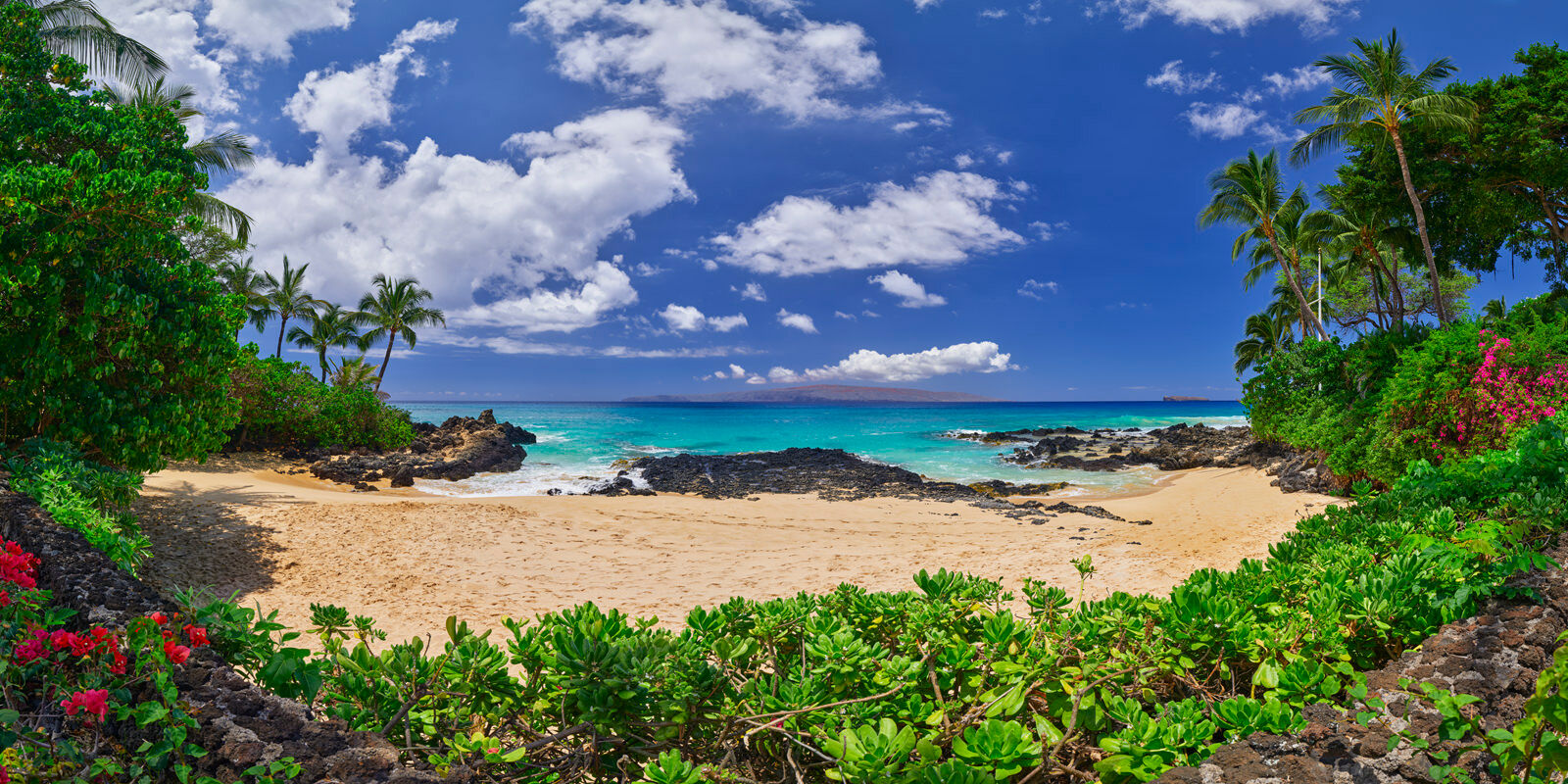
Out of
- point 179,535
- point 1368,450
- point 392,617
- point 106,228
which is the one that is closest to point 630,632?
point 392,617

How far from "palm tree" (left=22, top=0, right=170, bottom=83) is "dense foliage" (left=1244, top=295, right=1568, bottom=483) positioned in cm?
2645

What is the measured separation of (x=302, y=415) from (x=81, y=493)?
16.3 m

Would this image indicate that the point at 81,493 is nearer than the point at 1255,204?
Yes

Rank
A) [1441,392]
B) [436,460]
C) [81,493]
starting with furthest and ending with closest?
[436,460], [1441,392], [81,493]

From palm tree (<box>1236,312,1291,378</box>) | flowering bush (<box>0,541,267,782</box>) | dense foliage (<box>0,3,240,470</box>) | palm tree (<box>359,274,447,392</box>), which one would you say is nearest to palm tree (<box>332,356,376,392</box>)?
palm tree (<box>359,274,447,392</box>)

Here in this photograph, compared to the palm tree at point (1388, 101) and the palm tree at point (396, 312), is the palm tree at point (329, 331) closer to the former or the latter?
the palm tree at point (396, 312)

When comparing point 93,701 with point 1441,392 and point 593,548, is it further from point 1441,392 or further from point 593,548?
point 1441,392

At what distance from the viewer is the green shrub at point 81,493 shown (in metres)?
4.51

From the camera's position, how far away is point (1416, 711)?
6.83ft

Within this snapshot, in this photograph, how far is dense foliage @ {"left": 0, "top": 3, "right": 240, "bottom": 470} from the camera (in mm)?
6191

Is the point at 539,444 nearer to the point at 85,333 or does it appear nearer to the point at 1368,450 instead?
the point at 85,333

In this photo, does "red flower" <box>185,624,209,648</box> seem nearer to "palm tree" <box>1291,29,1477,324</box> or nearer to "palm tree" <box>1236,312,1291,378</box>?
"palm tree" <box>1291,29,1477,324</box>

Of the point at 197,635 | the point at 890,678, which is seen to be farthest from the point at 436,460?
the point at 890,678

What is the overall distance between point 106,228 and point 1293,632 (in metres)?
10.3
